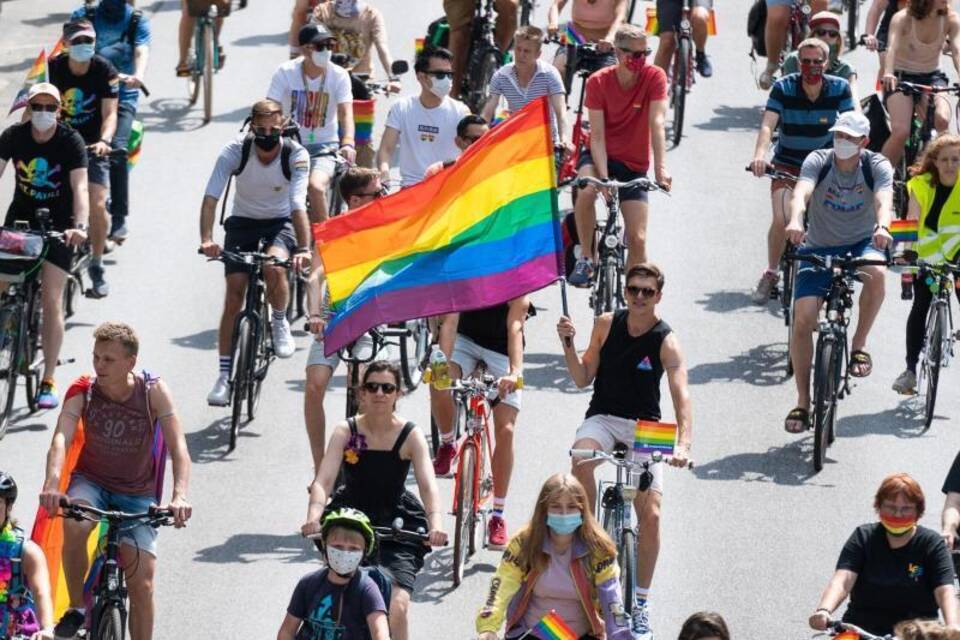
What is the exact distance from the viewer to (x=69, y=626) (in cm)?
1198

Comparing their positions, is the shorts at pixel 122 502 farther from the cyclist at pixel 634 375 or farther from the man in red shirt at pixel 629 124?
the man in red shirt at pixel 629 124

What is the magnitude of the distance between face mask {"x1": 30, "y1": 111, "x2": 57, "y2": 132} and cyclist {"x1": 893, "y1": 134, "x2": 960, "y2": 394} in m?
6.13

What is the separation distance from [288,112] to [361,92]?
191 cm

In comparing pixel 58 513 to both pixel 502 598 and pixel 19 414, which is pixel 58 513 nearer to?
pixel 502 598

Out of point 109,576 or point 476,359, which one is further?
point 476,359

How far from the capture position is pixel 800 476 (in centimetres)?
1698

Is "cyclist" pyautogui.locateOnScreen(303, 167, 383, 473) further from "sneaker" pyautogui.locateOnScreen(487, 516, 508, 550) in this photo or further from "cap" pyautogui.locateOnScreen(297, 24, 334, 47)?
"cap" pyautogui.locateOnScreen(297, 24, 334, 47)

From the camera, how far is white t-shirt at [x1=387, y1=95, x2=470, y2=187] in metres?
18.9

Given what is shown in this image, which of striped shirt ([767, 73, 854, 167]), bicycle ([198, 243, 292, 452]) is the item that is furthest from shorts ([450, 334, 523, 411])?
striped shirt ([767, 73, 854, 167])

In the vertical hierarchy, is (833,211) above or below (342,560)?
above

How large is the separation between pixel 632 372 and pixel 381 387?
1.85 m

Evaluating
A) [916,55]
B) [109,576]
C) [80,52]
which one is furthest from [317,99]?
[109,576]

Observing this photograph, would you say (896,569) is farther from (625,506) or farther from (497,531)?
(497,531)

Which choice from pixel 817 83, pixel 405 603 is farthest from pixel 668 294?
pixel 405 603
